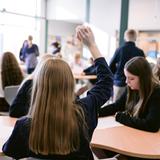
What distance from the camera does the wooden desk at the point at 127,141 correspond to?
179 cm

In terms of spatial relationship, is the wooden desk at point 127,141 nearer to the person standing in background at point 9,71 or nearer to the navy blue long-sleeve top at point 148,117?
the navy blue long-sleeve top at point 148,117

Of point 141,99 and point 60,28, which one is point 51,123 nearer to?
point 141,99

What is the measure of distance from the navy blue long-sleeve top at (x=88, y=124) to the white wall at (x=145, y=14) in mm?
5745

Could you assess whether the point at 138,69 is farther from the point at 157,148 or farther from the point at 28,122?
the point at 28,122

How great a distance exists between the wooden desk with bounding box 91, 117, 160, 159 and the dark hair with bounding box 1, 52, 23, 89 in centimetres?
147

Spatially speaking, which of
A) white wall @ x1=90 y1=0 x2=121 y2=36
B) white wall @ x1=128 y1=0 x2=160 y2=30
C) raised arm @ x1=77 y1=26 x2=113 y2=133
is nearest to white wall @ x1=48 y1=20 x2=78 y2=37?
white wall @ x1=90 y1=0 x2=121 y2=36

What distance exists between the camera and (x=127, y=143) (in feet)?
6.30

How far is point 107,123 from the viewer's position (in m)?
2.39

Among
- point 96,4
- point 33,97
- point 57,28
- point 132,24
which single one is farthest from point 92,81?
point 57,28

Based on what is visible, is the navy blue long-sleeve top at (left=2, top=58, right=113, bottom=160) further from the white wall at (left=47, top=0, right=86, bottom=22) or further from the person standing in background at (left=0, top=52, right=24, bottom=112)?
the white wall at (left=47, top=0, right=86, bottom=22)

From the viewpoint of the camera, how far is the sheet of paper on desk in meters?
2.29

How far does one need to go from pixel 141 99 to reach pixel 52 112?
117 cm

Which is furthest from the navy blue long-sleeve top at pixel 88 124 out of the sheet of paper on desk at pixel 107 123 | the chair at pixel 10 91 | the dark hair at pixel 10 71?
the dark hair at pixel 10 71

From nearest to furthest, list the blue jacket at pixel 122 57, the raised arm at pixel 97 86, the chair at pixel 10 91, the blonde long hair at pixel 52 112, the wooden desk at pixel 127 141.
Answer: the blonde long hair at pixel 52 112 < the raised arm at pixel 97 86 < the wooden desk at pixel 127 141 < the chair at pixel 10 91 < the blue jacket at pixel 122 57
